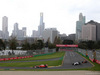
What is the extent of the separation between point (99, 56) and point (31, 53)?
36.5 m

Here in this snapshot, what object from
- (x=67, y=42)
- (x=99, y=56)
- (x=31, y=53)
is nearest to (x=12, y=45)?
(x=31, y=53)

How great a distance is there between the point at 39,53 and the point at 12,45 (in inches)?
493

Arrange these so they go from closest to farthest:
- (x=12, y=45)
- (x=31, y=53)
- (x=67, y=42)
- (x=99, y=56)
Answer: (x=99, y=56) < (x=31, y=53) < (x=12, y=45) < (x=67, y=42)

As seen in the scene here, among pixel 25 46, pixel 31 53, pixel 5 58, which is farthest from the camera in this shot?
pixel 25 46

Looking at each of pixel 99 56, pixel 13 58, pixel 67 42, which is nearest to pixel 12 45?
pixel 13 58

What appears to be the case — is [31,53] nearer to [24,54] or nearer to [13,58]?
[24,54]

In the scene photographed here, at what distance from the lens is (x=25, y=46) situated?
84.8 metres

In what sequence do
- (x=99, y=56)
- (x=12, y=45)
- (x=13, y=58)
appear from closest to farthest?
(x=99, y=56) < (x=13, y=58) < (x=12, y=45)
